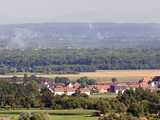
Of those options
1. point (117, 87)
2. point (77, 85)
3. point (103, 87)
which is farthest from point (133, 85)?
point (77, 85)

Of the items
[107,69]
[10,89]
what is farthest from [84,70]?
[10,89]

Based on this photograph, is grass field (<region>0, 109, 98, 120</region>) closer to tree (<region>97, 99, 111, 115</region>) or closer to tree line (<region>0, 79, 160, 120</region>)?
tree (<region>97, 99, 111, 115</region>)

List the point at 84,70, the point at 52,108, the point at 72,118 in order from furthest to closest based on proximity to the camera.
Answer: the point at 84,70, the point at 52,108, the point at 72,118

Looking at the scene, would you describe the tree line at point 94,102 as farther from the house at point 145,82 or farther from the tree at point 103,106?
the house at point 145,82

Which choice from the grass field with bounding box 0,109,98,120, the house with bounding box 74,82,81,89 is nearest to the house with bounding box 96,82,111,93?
the house with bounding box 74,82,81,89

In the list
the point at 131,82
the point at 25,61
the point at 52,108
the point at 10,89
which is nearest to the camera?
the point at 52,108

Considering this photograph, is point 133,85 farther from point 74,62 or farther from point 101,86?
point 74,62

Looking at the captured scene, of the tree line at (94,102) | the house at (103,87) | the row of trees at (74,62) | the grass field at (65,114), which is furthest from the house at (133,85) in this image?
the row of trees at (74,62)

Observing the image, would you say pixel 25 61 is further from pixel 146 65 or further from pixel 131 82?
pixel 131 82
